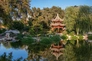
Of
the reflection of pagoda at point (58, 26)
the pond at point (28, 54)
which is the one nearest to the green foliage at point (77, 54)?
the pond at point (28, 54)

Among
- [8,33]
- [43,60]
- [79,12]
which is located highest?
[79,12]

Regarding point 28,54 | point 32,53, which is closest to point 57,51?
point 32,53

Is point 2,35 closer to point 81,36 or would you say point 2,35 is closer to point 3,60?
point 81,36

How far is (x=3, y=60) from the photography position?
46.5ft

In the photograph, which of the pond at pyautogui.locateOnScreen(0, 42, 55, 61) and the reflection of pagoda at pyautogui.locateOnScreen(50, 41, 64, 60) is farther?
the reflection of pagoda at pyautogui.locateOnScreen(50, 41, 64, 60)

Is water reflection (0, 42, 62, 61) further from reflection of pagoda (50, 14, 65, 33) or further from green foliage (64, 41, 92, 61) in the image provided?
reflection of pagoda (50, 14, 65, 33)

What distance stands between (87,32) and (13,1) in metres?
12.5

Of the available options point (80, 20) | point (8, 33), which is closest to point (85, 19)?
point (80, 20)

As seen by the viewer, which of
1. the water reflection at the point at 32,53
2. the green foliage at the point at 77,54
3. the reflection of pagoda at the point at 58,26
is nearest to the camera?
the green foliage at the point at 77,54

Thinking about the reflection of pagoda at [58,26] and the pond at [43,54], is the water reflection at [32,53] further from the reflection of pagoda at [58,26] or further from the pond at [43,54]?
the reflection of pagoda at [58,26]

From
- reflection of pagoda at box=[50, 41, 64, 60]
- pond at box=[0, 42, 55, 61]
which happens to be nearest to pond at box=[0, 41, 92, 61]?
pond at box=[0, 42, 55, 61]

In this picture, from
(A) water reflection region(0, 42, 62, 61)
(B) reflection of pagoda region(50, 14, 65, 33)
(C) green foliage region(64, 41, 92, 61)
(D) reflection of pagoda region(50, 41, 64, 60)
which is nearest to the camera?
(C) green foliage region(64, 41, 92, 61)

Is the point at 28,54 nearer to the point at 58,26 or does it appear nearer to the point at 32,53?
the point at 32,53

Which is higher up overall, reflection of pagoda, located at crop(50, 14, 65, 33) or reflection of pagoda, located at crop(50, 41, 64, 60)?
reflection of pagoda, located at crop(50, 14, 65, 33)
